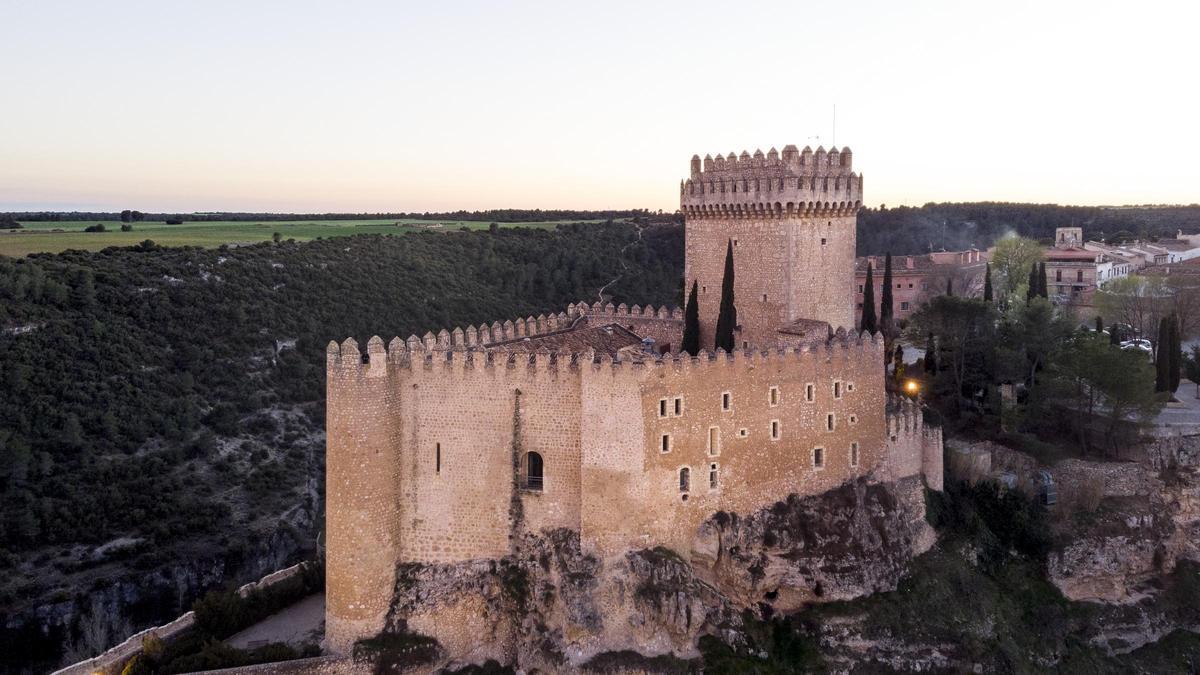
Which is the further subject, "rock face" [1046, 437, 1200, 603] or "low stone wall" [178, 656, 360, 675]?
"rock face" [1046, 437, 1200, 603]

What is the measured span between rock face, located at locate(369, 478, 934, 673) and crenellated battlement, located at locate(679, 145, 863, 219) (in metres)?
8.45

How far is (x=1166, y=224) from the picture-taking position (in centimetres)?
10831

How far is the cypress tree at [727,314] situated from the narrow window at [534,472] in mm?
7191

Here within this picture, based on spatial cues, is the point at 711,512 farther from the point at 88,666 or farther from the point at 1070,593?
the point at 88,666

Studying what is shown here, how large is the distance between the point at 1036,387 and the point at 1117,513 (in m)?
4.73

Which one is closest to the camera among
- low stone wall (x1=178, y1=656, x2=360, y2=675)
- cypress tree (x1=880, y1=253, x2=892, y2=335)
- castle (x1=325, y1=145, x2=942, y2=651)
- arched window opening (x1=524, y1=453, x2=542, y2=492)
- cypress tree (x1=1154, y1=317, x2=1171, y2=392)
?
low stone wall (x1=178, y1=656, x2=360, y2=675)

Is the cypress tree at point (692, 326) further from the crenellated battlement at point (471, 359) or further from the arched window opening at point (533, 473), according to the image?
the arched window opening at point (533, 473)

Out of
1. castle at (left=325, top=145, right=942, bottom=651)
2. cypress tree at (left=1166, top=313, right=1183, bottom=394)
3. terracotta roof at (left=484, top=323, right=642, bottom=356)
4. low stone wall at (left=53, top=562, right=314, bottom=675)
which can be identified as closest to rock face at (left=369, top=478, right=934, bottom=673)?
castle at (left=325, top=145, right=942, bottom=651)

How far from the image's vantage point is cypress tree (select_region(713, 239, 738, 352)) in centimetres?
2822

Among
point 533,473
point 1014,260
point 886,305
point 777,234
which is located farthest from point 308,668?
point 1014,260

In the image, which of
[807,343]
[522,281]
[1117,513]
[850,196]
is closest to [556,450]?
[807,343]

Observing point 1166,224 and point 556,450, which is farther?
point 1166,224

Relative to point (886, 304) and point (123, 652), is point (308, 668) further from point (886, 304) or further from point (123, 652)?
point (886, 304)

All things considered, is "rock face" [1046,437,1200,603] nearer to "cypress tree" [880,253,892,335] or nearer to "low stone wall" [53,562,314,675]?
"cypress tree" [880,253,892,335]
